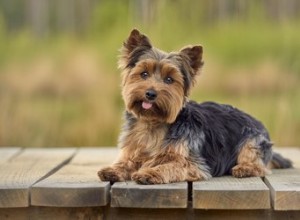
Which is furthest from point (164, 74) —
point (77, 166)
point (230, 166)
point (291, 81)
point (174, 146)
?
point (291, 81)

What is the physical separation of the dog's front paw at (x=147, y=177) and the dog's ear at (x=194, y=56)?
2.40 ft

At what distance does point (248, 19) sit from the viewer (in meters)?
7.79

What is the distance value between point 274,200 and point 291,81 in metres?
3.76

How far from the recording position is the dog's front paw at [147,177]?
403 centimetres

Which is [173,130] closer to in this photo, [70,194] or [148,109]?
[148,109]

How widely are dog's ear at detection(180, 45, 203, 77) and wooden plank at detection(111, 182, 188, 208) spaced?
924 millimetres

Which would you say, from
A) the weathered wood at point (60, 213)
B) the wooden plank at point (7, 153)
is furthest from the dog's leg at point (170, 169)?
the wooden plank at point (7, 153)

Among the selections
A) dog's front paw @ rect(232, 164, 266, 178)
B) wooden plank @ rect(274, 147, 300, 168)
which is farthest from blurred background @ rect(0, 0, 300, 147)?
dog's front paw @ rect(232, 164, 266, 178)

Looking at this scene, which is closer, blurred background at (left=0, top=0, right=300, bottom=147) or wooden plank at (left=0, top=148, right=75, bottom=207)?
wooden plank at (left=0, top=148, right=75, bottom=207)

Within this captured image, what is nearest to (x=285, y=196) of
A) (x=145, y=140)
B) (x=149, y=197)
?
(x=149, y=197)

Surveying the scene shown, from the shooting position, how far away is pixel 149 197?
385cm

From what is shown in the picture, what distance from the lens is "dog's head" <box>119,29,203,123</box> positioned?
14.0 ft

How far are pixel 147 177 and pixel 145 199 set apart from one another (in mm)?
213

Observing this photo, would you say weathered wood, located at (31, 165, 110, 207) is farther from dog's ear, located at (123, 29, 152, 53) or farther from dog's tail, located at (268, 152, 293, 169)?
dog's tail, located at (268, 152, 293, 169)
